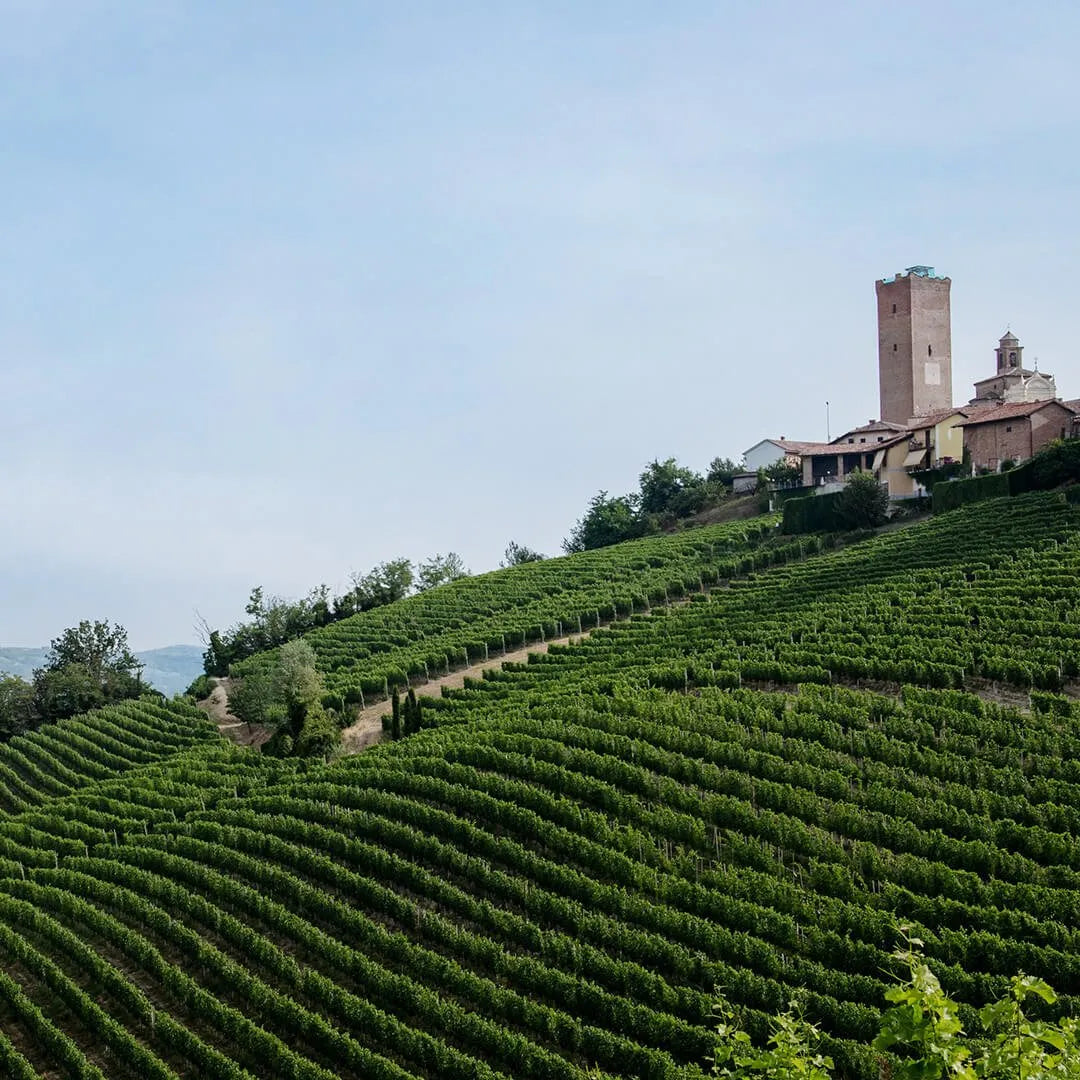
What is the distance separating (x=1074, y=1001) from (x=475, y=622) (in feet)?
118

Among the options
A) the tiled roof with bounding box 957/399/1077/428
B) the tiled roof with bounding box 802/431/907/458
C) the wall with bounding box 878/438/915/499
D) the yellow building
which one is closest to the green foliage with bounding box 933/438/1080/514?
the tiled roof with bounding box 957/399/1077/428

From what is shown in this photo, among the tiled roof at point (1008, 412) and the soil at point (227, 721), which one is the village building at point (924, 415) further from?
the soil at point (227, 721)

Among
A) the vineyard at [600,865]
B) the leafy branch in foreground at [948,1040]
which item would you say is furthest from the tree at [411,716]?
the leafy branch in foreground at [948,1040]

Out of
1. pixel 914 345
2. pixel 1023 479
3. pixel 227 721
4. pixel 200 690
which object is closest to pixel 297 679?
pixel 227 721

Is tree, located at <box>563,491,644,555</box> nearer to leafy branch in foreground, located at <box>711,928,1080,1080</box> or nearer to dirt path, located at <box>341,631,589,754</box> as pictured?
dirt path, located at <box>341,631,589,754</box>

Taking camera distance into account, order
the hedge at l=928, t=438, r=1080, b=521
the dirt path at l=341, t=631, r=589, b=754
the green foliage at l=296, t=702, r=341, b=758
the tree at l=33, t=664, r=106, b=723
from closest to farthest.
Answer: the green foliage at l=296, t=702, r=341, b=758, the dirt path at l=341, t=631, r=589, b=754, the hedge at l=928, t=438, r=1080, b=521, the tree at l=33, t=664, r=106, b=723

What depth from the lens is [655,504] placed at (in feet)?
247

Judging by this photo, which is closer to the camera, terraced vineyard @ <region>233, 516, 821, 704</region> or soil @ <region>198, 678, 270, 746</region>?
soil @ <region>198, 678, 270, 746</region>

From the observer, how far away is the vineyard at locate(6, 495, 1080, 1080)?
18.8m

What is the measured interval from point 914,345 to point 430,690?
141 ft

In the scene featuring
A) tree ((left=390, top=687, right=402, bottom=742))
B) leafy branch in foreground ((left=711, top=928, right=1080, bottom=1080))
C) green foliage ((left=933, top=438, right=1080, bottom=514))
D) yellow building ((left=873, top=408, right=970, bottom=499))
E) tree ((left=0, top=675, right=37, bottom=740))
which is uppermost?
yellow building ((left=873, top=408, right=970, bottom=499))

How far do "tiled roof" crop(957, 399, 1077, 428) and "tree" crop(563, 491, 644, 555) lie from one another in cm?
2304

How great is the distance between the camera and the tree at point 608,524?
72375 millimetres

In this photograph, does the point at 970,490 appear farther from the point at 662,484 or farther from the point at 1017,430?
the point at 662,484
